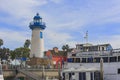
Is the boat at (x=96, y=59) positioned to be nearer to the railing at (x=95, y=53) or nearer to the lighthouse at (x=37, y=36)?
the railing at (x=95, y=53)

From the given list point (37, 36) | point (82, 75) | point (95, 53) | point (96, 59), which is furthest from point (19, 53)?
point (96, 59)

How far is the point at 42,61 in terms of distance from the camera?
276 ft

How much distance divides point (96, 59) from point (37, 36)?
3788 centimetres

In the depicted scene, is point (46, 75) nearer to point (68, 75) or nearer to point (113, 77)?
point (68, 75)

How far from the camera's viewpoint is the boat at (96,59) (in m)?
48.8

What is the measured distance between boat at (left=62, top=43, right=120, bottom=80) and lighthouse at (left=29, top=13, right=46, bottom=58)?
1232 inches

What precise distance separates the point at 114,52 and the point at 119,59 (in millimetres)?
1582

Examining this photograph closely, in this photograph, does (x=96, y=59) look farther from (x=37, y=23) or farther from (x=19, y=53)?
(x=19, y=53)

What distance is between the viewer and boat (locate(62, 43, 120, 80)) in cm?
4881

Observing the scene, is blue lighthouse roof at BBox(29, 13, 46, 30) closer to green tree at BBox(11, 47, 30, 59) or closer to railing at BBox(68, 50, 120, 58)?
green tree at BBox(11, 47, 30, 59)

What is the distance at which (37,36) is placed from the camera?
3440 inches

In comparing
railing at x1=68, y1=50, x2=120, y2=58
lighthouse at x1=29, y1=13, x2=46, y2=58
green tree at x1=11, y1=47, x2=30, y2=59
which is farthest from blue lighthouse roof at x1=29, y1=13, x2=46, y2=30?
railing at x1=68, y1=50, x2=120, y2=58

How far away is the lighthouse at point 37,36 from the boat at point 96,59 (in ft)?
103

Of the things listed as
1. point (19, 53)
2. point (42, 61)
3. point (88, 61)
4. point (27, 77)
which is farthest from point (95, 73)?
point (19, 53)
